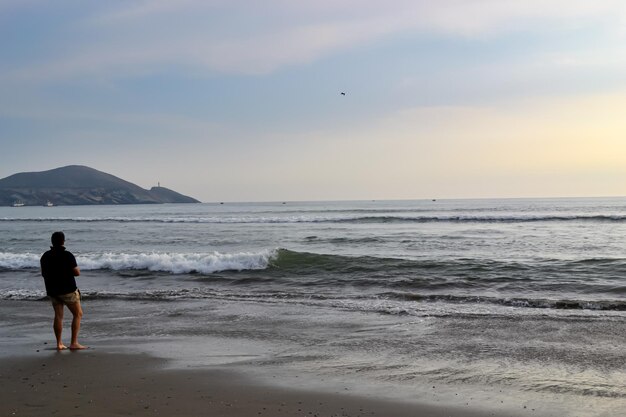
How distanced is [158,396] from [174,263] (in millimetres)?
14613

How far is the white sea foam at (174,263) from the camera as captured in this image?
19.6 metres

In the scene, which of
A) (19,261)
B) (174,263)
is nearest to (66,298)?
(174,263)

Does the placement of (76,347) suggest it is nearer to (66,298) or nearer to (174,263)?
(66,298)

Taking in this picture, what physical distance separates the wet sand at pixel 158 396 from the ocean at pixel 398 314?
46 centimetres

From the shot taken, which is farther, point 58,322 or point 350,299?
point 350,299

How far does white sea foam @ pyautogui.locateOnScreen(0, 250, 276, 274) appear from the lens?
19.6 meters

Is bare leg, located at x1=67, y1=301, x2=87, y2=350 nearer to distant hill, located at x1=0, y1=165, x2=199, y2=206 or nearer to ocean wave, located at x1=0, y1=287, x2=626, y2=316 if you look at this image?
ocean wave, located at x1=0, y1=287, x2=626, y2=316

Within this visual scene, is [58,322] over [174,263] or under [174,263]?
over

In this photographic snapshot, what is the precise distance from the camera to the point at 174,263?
19922 millimetres

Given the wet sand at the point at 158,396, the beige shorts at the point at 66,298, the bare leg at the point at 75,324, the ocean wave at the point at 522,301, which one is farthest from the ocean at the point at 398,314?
the beige shorts at the point at 66,298

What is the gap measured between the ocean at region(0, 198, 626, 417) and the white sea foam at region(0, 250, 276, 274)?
0.07 meters

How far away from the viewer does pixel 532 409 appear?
5.24 meters

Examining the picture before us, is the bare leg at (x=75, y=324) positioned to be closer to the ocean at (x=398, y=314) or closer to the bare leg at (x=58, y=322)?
the bare leg at (x=58, y=322)

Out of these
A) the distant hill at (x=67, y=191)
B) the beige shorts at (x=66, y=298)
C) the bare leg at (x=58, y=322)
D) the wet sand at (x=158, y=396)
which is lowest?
the wet sand at (x=158, y=396)
